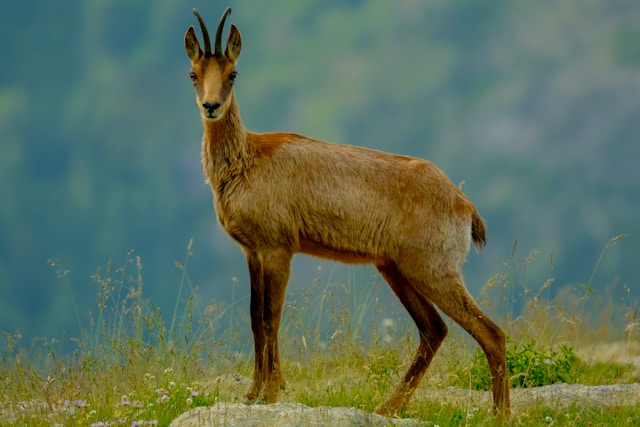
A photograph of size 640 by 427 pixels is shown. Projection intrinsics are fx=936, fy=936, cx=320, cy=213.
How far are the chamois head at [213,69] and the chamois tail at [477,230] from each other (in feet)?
8.26

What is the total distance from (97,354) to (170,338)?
27.6 inches

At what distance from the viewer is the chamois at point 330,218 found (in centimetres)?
818

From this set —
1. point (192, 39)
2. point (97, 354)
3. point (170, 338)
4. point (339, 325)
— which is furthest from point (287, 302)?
point (192, 39)

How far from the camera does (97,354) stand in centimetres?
882

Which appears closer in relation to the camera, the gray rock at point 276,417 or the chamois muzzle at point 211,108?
the gray rock at point 276,417

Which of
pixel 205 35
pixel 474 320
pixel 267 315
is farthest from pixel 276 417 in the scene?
pixel 205 35

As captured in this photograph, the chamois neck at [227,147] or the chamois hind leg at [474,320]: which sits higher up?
the chamois neck at [227,147]

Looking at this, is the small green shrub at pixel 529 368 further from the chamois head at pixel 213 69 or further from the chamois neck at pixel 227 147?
the chamois head at pixel 213 69

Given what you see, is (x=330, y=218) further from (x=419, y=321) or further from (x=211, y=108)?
(x=211, y=108)

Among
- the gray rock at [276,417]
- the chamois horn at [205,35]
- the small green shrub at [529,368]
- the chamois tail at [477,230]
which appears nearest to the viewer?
the gray rock at [276,417]

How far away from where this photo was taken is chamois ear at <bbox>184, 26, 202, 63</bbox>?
845cm

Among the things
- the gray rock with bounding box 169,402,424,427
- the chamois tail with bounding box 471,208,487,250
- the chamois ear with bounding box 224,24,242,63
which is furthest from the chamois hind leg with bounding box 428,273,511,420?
the chamois ear with bounding box 224,24,242,63

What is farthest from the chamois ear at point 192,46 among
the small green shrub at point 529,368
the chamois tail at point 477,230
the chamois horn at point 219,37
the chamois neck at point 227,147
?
the small green shrub at point 529,368

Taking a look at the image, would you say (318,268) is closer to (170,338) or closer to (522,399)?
(170,338)
